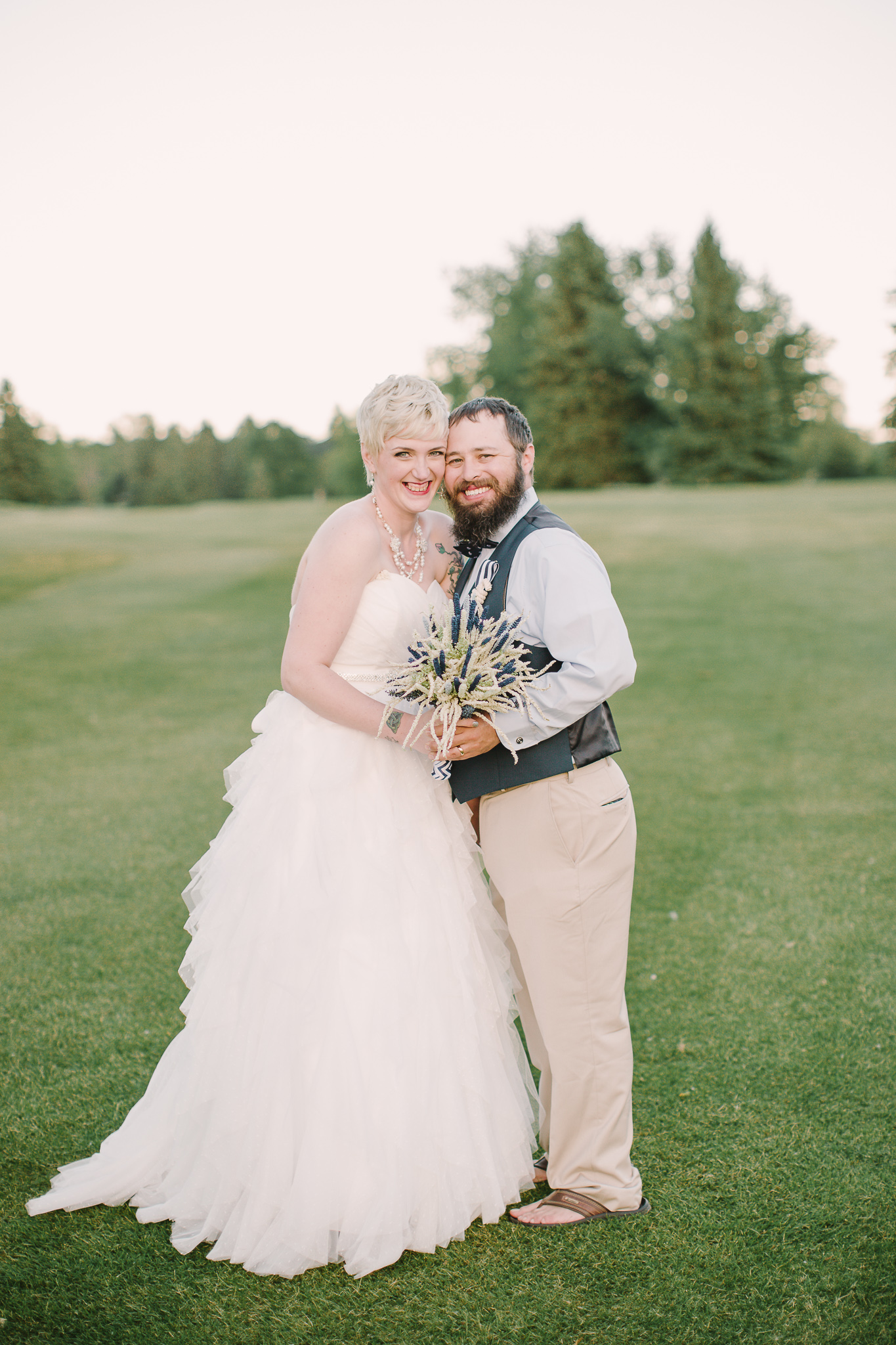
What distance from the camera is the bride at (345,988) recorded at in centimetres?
280

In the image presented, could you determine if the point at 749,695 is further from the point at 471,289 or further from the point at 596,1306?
the point at 471,289

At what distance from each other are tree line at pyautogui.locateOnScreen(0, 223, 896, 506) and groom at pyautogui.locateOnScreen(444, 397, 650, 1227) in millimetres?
45667

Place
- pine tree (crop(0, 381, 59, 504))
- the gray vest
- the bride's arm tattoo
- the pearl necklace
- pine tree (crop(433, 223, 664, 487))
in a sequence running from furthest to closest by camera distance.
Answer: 1. pine tree (crop(0, 381, 59, 504))
2. pine tree (crop(433, 223, 664, 487))
3. the bride's arm tattoo
4. the pearl necklace
5. the gray vest

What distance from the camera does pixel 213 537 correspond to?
23.8m

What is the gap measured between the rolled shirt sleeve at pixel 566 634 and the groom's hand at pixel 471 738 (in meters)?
0.04

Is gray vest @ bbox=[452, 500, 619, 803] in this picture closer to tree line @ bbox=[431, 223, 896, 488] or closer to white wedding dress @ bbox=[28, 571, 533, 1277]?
white wedding dress @ bbox=[28, 571, 533, 1277]

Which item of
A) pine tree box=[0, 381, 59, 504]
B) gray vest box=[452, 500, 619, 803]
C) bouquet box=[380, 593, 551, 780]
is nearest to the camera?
bouquet box=[380, 593, 551, 780]

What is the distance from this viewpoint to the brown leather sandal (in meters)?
3.03

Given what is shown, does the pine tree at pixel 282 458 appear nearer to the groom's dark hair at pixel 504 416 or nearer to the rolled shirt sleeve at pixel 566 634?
the groom's dark hair at pixel 504 416

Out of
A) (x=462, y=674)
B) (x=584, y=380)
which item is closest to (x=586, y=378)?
(x=584, y=380)

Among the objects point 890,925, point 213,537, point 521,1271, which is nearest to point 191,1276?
point 521,1271

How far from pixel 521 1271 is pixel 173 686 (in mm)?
9649

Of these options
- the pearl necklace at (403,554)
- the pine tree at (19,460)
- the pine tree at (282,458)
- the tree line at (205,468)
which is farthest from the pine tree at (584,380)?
the pearl necklace at (403,554)

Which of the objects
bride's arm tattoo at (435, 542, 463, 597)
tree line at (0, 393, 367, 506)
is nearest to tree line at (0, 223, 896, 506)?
tree line at (0, 393, 367, 506)
